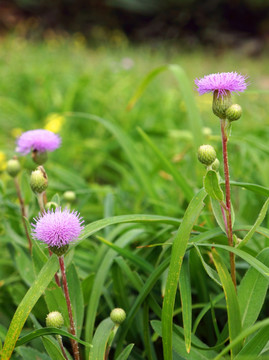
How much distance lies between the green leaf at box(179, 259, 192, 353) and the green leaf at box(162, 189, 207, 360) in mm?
21

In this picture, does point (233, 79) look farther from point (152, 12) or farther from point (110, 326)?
point (152, 12)

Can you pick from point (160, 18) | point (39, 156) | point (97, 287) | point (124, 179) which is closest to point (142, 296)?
point (97, 287)

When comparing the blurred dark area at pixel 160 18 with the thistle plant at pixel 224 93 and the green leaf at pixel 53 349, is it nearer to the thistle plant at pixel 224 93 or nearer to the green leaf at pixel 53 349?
the thistle plant at pixel 224 93

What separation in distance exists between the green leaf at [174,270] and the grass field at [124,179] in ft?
0.18

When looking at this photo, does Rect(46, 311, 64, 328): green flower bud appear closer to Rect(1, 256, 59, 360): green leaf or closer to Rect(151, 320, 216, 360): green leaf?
Rect(1, 256, 59, 360): green leaf

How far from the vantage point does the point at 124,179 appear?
168 cm

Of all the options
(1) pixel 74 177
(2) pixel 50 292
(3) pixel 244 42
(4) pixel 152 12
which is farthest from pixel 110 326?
(4) pixel 152 12

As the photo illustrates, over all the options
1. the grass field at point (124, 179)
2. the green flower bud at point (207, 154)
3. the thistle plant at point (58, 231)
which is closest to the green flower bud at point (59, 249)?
the thistle plant at point (58, 231)

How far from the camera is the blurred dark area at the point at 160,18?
25.7 feet

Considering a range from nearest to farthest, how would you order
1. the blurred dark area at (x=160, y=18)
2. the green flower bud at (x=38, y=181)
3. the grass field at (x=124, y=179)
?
1. the green flower bud at (x=38, y=181)
2. the grass field at (x=124, y=179)
3. the blurred dark area at (x=160, y=18)

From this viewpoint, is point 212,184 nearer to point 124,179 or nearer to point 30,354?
point 30,354

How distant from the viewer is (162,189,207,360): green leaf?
62cm

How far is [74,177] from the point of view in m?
1.36

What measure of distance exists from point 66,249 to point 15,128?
1.63 meters
